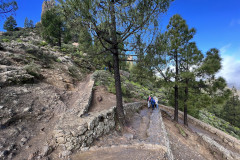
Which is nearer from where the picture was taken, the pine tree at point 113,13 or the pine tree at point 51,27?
the pine tree at point 113,13

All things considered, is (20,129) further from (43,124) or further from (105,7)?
(105,7)

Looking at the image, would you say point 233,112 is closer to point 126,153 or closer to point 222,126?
point 222,126

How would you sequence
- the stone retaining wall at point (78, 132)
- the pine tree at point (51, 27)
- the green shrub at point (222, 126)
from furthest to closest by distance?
1. the pine tree at point (51, 27)
2. the green shrub at point (222, 126)
3. the stone retaining wall at point (78, 132)

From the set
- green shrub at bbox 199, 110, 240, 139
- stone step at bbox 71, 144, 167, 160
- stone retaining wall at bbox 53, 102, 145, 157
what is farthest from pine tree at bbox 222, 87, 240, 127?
stone retaining wall at bbox 53, 102, 145, 157

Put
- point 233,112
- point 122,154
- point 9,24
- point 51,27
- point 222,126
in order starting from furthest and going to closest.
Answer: point 9,24 < point 233,112 < point 51,27 < point 222,126 < point 122,154

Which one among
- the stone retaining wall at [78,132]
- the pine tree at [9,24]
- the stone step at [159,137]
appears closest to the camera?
the stone retaining wall at [78,132]

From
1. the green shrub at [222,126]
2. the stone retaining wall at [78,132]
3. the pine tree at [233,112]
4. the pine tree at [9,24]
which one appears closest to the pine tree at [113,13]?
the stone retaining wall at [78,132]

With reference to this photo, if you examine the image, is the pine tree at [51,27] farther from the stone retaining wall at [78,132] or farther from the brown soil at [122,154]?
the brown soil at [122,154]

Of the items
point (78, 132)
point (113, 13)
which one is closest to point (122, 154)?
point (78, 132)

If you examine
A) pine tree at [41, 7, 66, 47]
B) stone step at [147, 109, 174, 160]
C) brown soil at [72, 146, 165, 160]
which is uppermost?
pine tree at [41, 7, 66, 47]

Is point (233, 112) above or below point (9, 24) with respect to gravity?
below

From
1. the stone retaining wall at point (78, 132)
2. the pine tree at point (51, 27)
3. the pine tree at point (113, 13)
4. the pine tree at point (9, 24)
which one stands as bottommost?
the stone retaining wall at point (78, 132)

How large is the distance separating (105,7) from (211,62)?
7.42m

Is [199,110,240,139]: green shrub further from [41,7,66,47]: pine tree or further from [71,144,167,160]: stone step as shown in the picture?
[41,7,66,47]: pine tree
